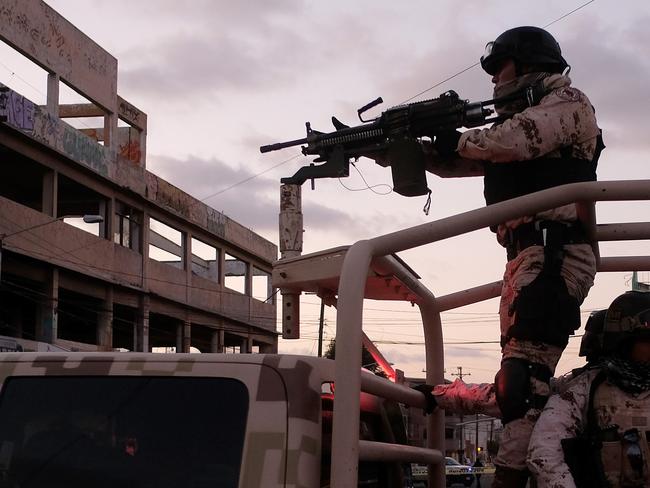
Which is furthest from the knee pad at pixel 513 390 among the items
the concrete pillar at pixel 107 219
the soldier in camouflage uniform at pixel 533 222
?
the concrete pillar at pixel 107 219

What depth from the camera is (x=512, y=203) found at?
241cm

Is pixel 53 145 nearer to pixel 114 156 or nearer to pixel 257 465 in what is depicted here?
pixel 114 156

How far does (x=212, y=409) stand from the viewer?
239 cm

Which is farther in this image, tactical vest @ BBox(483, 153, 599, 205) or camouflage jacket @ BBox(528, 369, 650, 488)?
tactical vest @ BBox(483, 153, 599, 205)

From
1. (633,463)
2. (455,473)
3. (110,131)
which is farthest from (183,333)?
(633,463)

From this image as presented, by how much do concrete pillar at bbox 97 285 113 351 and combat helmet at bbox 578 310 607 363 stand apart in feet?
85.0

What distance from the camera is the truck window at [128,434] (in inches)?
92.4

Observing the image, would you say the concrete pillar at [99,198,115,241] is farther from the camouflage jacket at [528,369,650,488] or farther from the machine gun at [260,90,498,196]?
the camouflage jacket at [528,369,650,488]

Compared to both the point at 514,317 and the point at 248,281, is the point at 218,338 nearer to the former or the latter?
the point at 248,281

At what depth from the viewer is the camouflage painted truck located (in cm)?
231

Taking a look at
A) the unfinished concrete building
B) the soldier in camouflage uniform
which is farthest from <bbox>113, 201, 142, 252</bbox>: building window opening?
the soldier in camouflage uniform

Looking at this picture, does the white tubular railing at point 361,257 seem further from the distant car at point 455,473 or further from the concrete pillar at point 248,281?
the concrete pillar at point 248,281

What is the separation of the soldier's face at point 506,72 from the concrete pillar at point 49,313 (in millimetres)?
23616

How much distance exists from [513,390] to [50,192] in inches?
1012
